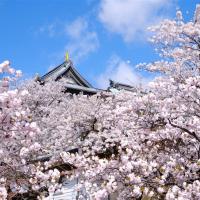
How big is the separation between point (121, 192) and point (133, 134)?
4.73 ft

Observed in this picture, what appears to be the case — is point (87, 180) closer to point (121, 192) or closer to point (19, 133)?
point (121, 192)

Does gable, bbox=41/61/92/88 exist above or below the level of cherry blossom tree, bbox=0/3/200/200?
above

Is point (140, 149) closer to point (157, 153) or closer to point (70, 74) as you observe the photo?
point (157, 153)

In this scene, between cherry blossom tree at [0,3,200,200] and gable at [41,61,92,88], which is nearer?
cherry blossom tree at [0,3,200,200]

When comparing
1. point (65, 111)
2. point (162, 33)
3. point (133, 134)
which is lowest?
point (133, 134)

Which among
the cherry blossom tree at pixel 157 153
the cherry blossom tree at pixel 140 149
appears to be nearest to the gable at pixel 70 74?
the cherry blossom tree at pixel 140 149

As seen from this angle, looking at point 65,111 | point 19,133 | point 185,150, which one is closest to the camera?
point 19,133

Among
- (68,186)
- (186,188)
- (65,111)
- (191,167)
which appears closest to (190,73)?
(191,167)

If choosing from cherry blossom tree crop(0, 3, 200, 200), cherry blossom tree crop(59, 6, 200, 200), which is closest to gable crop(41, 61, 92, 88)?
cherry blossom tree crop(0, 3, 200, 200)

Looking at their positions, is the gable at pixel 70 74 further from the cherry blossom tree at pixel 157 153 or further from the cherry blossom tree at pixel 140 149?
the cherry blossom tree at pixel 157 153

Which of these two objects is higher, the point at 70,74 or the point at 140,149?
the point at 70,74

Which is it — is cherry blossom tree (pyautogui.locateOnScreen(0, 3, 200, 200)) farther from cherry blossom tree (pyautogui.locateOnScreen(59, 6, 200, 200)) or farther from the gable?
the gable

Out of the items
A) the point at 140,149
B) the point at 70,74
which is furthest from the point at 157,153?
the point at 70,74

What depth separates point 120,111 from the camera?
9.81 m
